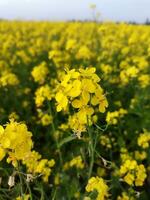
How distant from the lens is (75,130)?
1.61m

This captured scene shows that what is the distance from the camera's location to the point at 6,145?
1386 millimetres

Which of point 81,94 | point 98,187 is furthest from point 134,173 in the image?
point 81,94

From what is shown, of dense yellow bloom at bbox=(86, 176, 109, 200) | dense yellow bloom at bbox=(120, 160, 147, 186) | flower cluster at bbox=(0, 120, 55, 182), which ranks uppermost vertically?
dense yellow bloom at bbox=(120, 160, 147, 186)

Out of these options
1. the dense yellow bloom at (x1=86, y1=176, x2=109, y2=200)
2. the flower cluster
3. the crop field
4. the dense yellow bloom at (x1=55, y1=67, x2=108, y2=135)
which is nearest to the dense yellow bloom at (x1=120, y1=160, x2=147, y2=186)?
the crop field

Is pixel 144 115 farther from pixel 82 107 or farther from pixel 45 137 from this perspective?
pixel 82 107

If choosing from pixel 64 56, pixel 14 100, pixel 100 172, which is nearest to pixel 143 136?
pixel 100 172

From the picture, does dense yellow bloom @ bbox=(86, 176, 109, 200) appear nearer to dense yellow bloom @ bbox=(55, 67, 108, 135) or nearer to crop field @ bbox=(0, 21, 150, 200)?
crop field @ bbox=(0, 21, 150, 200)

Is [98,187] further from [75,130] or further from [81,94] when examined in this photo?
[81,94]

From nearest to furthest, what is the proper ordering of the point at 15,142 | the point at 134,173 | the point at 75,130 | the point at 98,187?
the point at 15,142 < the point at 75,130 < the point at 98,187 < the point at 134,173

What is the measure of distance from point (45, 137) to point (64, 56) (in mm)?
1805

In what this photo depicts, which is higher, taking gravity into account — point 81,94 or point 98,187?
point 81,94

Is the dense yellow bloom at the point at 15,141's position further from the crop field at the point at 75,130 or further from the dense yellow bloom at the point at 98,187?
the dense yellow bloom at the point at 98,187

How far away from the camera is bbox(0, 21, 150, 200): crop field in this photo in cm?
152

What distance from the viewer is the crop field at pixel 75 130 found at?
1.52 meters
